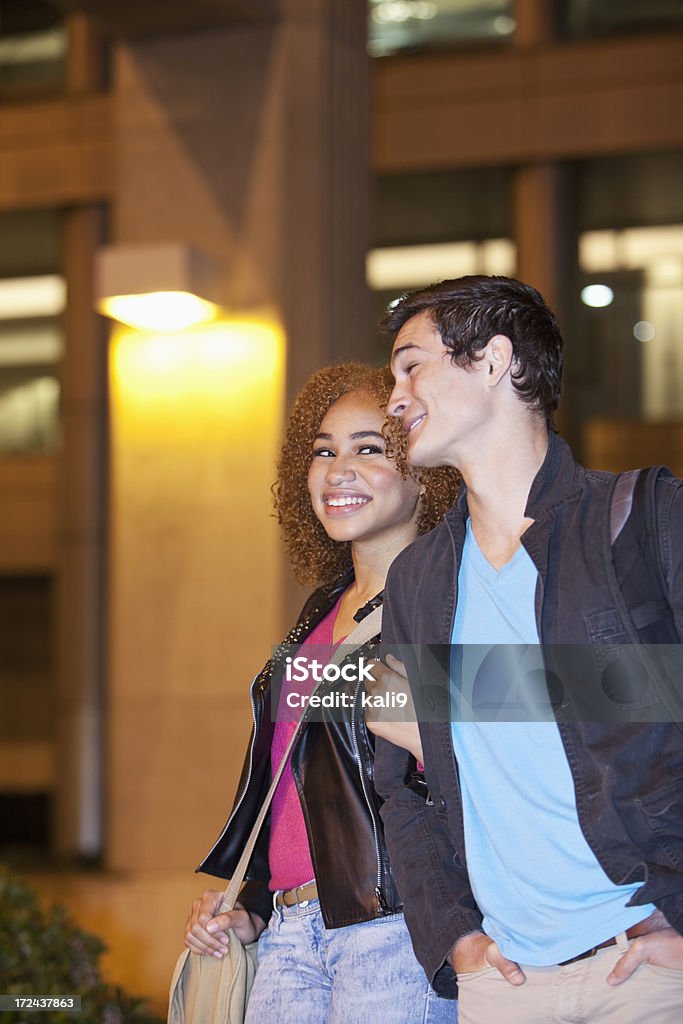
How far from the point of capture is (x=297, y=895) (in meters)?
2.88

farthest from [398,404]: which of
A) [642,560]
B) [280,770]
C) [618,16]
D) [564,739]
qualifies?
[618,16]

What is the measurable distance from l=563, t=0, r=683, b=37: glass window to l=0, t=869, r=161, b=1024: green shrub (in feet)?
35.1

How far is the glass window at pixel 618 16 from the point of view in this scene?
42.7ft

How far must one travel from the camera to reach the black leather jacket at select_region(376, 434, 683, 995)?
215 centimetres

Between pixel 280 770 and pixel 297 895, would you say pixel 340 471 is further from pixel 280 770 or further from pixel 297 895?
pixel 297 895

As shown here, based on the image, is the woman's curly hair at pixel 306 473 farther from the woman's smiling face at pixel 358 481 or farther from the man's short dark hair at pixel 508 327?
the man's short dark hair at pixel 508 327

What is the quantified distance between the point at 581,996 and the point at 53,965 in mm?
2936

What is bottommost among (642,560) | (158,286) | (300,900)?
(300,900)

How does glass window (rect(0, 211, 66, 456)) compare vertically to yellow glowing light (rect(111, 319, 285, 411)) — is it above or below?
above

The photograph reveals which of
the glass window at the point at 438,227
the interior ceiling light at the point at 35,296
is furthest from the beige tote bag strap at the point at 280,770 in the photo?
the interior ceiling light at the point at 35,296

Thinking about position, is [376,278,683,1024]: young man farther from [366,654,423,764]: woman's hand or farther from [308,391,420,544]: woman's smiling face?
[308,391,420,544]: woman's smiling face

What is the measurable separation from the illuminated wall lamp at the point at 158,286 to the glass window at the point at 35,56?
26.0ft

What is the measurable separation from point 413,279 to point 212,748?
8.00m

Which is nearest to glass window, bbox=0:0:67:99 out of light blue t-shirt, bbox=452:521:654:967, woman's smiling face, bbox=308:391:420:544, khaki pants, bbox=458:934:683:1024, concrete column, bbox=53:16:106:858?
concrete column, bbox=53:16:106:858
